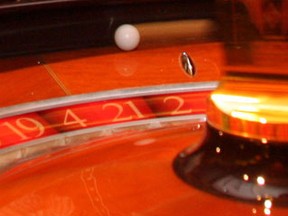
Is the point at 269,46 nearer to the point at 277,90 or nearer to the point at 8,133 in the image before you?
the point at 277,90

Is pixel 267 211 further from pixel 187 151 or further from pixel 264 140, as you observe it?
pixel 187 151

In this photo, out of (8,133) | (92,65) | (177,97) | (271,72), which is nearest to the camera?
(271,72)

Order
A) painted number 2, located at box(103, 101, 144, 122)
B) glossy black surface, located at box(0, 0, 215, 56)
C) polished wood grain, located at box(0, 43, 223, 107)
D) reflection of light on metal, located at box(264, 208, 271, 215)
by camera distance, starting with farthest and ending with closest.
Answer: glossy black surface, located at box(0, 0, 215, 56) → polished wood grain, located at box(0, 43, 223, 107) → painted number 2, located at box(103, 101, 144, 122) → reflection of light on metal, located at box(264, 208, 271, 215)

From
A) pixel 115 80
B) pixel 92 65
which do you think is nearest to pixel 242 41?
pixel 115 80

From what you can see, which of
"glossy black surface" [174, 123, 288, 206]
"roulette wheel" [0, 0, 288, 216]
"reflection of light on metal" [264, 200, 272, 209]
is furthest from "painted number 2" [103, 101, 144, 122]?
"reflection of light on metal" [264, 200, 272, 209]

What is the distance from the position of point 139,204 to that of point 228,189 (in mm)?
92

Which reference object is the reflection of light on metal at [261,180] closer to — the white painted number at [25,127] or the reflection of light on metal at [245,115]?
the reflection of light on metal at [245,115]

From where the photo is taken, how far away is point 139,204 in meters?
0.80

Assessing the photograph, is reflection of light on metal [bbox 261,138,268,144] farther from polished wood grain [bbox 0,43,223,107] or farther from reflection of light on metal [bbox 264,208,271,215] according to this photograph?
polished wood grain [bbox 0,43,223,107]

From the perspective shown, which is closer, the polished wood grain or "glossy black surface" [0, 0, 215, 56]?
the polished wood grain

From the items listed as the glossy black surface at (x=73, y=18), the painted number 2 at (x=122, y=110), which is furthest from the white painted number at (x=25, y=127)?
the glossy black surface at (x=73, y=18)

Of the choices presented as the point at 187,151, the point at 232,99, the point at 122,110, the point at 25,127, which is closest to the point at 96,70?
the point at 122,110

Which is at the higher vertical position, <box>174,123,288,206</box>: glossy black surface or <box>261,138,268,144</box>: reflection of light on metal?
<box>261,138,268,144</box>: reflection of light on metal

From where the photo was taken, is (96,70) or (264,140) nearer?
(264,140)
